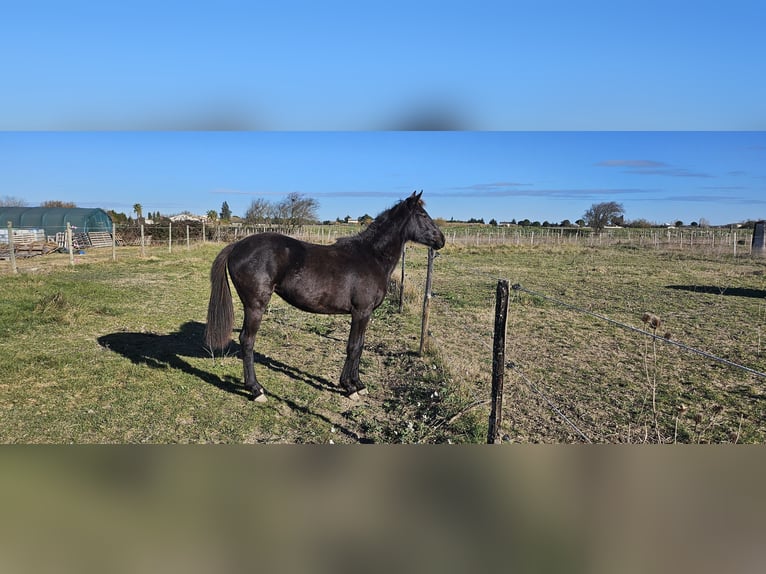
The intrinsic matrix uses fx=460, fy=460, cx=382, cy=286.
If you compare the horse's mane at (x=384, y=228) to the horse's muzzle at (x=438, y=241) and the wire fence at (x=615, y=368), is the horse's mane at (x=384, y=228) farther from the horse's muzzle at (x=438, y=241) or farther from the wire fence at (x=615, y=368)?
the wire fence at (x=615, y=368)

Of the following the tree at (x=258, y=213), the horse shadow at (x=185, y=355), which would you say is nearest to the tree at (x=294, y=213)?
the tree at (x=258, y=213)

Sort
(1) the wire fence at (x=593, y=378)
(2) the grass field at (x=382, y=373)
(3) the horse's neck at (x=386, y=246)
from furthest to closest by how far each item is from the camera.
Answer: (3) the horse's neck at (x=386, y=246) < (1) the wire fence at (x=593, y=378) < (2) the grass field at (x=382, y=373)

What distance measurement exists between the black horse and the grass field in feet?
2.18

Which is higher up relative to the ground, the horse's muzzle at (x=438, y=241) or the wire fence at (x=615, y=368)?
the horse's muzzle at (x=438, y=241)

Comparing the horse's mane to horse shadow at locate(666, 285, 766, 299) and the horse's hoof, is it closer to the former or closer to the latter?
the horse's hoof

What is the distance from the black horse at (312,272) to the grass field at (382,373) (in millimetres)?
665

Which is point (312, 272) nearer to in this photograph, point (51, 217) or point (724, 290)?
point (724, 290)

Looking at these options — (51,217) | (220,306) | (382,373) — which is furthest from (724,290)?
(51,217)

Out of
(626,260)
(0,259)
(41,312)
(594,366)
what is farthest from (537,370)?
(0,259)

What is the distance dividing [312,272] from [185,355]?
2.61 m

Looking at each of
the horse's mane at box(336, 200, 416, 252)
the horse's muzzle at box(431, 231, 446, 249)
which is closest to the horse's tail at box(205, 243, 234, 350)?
the horse's mane at box(336, 200, 416, 252)

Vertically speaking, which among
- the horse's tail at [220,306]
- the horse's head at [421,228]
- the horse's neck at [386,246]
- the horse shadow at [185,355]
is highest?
the horse's head at [421,228]

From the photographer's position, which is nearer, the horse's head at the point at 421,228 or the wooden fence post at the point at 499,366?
the wooden fence post at the point at 499,366

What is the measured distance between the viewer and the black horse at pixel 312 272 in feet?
14.0
